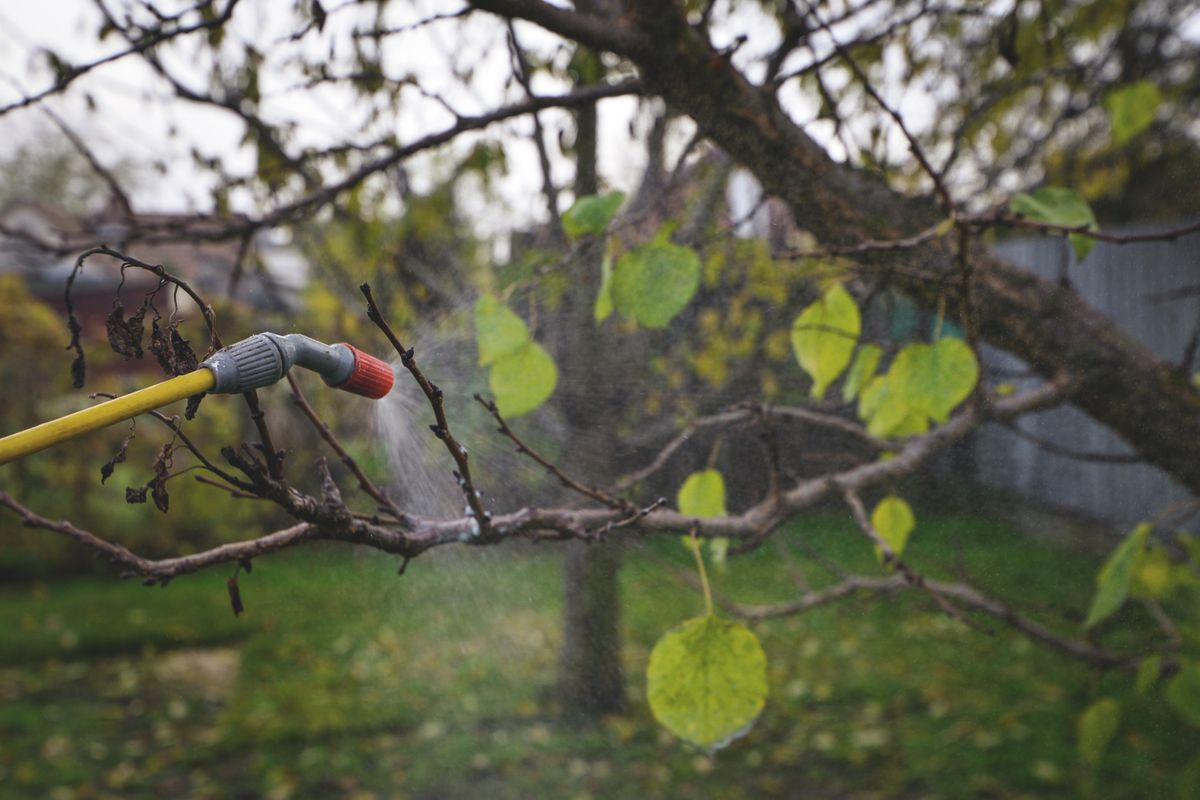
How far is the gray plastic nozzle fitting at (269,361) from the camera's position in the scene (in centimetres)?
65

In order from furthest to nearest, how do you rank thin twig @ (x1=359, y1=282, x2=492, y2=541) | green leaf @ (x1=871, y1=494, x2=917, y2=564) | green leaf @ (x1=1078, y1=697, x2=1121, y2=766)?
1. green leaf @ (x1=1078, y1=697, x2=1121, y2=766)
2. green leaf @ (x1=871, y1=494, x2=917, y2=564)
3. thin twig @ (x1=359, y1=282, x2=492, y2=541)

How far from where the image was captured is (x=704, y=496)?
48.4 inches

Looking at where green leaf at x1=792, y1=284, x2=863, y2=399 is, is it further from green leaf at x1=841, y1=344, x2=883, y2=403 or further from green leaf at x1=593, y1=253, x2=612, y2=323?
green leaf at x1=593, y1=253, x2=612, y2=323

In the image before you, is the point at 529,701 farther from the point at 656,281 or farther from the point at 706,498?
the point at 656,281

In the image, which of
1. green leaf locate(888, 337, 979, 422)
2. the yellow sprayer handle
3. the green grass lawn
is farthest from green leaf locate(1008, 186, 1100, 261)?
the yellow sprayer handle

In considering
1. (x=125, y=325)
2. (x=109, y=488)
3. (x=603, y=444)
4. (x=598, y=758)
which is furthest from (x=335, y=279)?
(x=109, y=488)

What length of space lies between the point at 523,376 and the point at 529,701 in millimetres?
2970

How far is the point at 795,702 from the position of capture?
355cm

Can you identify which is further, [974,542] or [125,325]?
[974,542]

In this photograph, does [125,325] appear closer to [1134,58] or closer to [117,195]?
[117,195]

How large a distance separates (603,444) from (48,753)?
2.91m

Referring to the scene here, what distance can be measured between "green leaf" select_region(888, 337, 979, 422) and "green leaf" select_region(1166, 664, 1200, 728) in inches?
24.5

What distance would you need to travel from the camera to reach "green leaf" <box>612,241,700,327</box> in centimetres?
108

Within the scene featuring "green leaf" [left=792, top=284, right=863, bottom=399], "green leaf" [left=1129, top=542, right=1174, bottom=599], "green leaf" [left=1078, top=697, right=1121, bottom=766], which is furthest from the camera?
"green leaf" [left=1129, top=542, right=1174, bottom=599]
